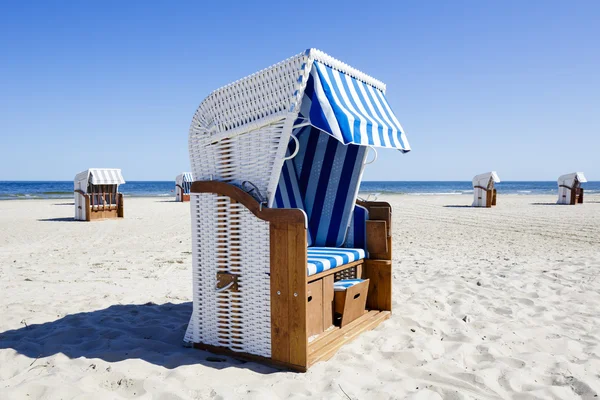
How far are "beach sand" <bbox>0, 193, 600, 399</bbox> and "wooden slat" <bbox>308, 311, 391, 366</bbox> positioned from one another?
2.0 inches

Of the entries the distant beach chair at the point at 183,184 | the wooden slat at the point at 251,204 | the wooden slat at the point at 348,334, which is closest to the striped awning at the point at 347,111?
the wooden slat at the point at 251,204

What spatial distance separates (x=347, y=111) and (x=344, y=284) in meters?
1.50

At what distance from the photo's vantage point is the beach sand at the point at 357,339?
2469 mm

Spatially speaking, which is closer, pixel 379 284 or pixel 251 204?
pixel 251 204

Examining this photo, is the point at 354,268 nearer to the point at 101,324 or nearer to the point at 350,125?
the point at 350,125

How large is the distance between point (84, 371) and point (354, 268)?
2.30 m

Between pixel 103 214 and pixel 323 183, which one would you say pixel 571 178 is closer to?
pixel 323 183

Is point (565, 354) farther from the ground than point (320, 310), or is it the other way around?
point (320, 310)

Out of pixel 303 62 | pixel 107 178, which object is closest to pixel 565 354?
pixel 303 62

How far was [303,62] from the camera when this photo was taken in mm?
2715

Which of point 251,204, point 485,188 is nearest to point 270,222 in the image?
point 251,204

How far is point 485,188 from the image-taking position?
1844 cm

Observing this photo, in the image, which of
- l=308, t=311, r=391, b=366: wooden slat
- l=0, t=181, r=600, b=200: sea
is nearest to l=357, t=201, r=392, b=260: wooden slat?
l=308, t=311, r=391, b=366: wooden slat

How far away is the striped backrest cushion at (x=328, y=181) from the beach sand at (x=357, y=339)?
101 cm
